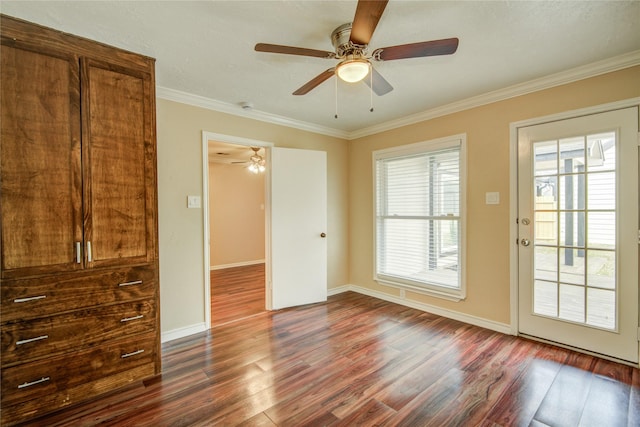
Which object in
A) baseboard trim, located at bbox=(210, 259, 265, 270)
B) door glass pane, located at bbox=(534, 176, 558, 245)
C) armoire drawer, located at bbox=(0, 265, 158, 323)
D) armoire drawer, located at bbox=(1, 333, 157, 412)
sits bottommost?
baseboard trim, located at bbox=(210, 259, 265, 270)

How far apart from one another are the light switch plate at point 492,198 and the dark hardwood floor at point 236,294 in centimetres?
291

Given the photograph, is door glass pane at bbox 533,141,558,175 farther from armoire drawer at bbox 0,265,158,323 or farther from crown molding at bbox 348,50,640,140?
A: armoire drawer at bbox 0,265,158,323

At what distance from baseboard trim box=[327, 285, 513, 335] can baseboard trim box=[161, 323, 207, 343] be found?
184cm

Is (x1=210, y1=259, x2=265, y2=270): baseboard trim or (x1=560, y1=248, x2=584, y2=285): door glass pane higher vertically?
(x1=560, y1=248, x2=584, y2=285): door glass pane

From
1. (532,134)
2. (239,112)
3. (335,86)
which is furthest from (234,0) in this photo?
(532,134)

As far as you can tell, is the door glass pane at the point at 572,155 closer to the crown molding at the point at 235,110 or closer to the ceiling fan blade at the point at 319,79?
the ceiling fan blade at the point at 319,79

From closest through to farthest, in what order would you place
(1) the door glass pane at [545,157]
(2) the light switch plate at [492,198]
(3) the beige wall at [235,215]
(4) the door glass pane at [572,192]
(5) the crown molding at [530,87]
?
(5) the crown molding at [530,87] < (4) the door glass pane at [572,192] < (1) the door glass pane at [545,157] < (2) the light switch plate at [492,198] < (3) the beige wall at [235,215]

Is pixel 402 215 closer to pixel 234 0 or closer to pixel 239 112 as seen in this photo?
pixel 239 112

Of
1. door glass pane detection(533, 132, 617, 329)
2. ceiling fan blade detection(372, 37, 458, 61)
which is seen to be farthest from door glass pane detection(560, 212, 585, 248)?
ceiling fan blade detection(372, 37, 458, 61)

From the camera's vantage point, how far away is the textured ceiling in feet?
5.56

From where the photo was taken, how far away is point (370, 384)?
6.83ft

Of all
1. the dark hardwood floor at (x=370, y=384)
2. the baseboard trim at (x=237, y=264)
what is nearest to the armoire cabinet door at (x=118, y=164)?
the dark hardwood floor at (x=370, y=384)

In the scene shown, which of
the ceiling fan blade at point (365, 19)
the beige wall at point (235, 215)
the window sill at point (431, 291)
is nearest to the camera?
the ceiling fan blade at point (365, 19)

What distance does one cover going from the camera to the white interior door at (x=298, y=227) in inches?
142
